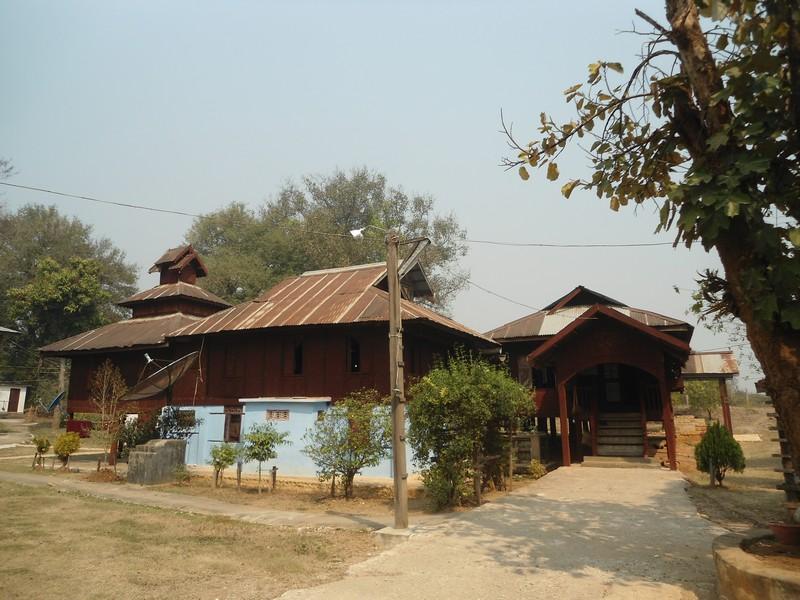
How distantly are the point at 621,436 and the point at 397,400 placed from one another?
11395mm

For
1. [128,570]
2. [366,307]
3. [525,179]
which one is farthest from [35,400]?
[525,179]

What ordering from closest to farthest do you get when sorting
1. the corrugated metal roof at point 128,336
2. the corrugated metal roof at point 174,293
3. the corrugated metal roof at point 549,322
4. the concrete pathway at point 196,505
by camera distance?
the concrete pathway at point 196,505 → the corrugated metal roof at point 549,322 → the corrugated metal roof at point 128,336 → the corrugated metal roof at point 174,293

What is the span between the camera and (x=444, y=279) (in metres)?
42.0

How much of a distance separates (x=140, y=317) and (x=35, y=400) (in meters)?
30.2

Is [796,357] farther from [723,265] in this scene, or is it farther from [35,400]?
[35,400]

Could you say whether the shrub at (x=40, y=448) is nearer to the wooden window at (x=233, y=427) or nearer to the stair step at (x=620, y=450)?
the wooden window at (x=233, y=427)

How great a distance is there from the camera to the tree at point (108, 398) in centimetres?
1864

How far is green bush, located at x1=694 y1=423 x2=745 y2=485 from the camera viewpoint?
551 inches

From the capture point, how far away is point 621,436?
57.4 ft

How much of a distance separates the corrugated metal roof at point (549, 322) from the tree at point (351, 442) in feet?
37.6

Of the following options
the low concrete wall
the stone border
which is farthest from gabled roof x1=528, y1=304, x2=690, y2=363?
the low concrete wall

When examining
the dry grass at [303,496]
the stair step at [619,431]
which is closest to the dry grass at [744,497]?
the stair step at [619,431]


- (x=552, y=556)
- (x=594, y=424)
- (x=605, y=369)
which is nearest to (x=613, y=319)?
(x=594, y=424)

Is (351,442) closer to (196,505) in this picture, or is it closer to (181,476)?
(196,505)
